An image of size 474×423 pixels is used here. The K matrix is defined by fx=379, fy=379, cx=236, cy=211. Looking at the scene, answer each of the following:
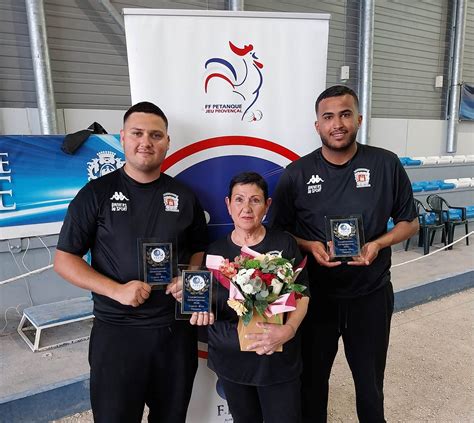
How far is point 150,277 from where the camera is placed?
54.2 inches

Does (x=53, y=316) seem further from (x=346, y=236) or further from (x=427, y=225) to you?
(x=427, y=225)

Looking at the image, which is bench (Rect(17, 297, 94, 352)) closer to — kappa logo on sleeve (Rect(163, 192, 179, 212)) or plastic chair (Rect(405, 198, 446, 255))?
kappa logo on sleeve (Rect(163, 192, 179, 212))

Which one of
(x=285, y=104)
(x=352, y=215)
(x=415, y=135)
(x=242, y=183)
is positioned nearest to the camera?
(x=242, y=183)

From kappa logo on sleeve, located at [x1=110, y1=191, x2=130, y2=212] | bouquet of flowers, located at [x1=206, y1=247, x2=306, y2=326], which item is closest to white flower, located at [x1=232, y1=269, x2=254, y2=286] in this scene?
bouquet of flowers, located at [x1=206, y1=247, x2=306, y2=326]

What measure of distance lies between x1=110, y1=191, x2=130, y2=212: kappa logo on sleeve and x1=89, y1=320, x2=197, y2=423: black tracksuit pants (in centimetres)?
46

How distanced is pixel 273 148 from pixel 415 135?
594 cm

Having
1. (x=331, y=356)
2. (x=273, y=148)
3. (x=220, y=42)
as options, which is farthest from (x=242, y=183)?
(x=331, y=356)

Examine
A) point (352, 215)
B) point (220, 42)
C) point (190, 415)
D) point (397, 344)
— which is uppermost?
point (220, 42)

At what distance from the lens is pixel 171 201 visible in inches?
60.6

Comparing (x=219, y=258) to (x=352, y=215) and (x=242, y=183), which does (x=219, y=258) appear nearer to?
(x=242, y=183)

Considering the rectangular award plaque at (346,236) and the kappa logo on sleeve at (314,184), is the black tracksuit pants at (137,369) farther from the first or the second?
the kappa logo on sleeve at (314,184)

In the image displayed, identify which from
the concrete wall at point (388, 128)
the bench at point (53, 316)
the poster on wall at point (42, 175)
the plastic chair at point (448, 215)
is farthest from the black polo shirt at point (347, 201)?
the plastic chair at point (448, 215)

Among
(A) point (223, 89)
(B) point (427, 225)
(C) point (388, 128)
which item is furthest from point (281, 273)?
(C) point (388, 128)

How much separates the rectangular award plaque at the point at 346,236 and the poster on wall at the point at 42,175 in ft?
7.22
